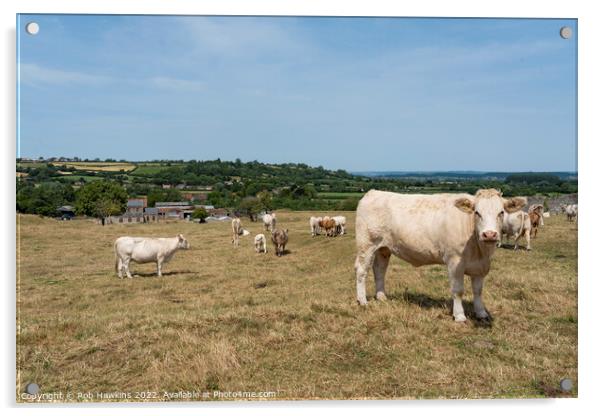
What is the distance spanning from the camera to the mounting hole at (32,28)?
663 centimetres

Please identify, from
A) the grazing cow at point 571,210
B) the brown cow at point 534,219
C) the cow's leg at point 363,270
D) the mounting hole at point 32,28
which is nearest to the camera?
the mounting hole at point 32,28

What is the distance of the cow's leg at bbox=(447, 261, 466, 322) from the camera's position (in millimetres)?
7223

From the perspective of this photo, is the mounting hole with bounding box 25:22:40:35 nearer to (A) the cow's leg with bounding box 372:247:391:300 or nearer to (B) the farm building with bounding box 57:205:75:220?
(B) the farm building with bounding box 57:205:75:220

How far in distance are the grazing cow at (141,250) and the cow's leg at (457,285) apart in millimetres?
11589

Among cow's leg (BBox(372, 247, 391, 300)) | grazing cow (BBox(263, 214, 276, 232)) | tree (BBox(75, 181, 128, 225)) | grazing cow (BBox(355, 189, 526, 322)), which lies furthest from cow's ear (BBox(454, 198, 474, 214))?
grazing cow (BBox(263, 214, 276, 232))

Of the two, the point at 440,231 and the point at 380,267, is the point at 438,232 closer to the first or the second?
the point at 440,231

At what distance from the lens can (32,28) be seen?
6.64 metres

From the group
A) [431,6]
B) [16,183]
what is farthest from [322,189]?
[16,183]

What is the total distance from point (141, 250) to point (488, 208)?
13.1 metres

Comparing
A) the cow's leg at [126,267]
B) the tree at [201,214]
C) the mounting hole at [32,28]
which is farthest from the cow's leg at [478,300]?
the tree at [201,214]

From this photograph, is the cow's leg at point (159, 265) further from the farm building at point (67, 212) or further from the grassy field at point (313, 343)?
the grassy field at point (313, 343)

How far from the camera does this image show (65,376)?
6.00 meters

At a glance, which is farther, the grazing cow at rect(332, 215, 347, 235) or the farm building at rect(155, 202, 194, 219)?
the grazing cow at rect(332, 215, 347, 235)

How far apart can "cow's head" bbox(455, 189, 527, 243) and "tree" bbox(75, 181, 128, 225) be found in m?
7.08
